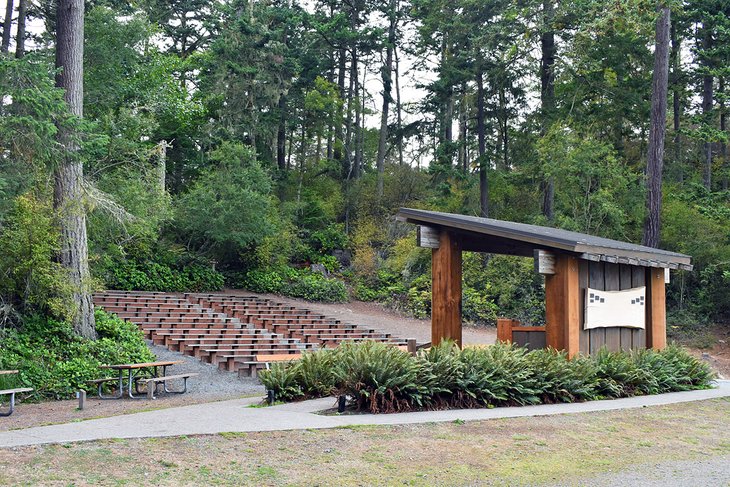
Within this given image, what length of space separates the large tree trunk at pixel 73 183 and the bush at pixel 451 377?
25.1ft

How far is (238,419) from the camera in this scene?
31.2 feet

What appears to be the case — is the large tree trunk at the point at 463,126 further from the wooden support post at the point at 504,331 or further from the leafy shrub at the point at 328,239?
the wooden support post at the point at 504,331

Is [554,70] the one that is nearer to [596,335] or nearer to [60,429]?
[596,335]

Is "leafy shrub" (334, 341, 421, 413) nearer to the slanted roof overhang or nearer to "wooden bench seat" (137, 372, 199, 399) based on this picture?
the slanted roof overhang

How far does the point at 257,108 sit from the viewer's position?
3922cm

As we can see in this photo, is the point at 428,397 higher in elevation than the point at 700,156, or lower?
lower

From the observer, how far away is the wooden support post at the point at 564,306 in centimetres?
1311

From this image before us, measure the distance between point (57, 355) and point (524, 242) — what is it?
401 inches

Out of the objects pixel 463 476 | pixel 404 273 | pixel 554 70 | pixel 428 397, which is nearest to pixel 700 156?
pixel 554 70

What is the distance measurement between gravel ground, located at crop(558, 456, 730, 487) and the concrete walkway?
8.37 feet

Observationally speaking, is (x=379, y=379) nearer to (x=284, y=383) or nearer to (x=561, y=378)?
(x=284, y=383)

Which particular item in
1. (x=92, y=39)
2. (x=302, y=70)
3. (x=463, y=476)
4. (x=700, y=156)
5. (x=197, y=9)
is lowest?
(x=463, y=476)

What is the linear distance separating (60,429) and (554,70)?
27380 mm

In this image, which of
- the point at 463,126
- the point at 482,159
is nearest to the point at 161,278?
the point at 482,159
